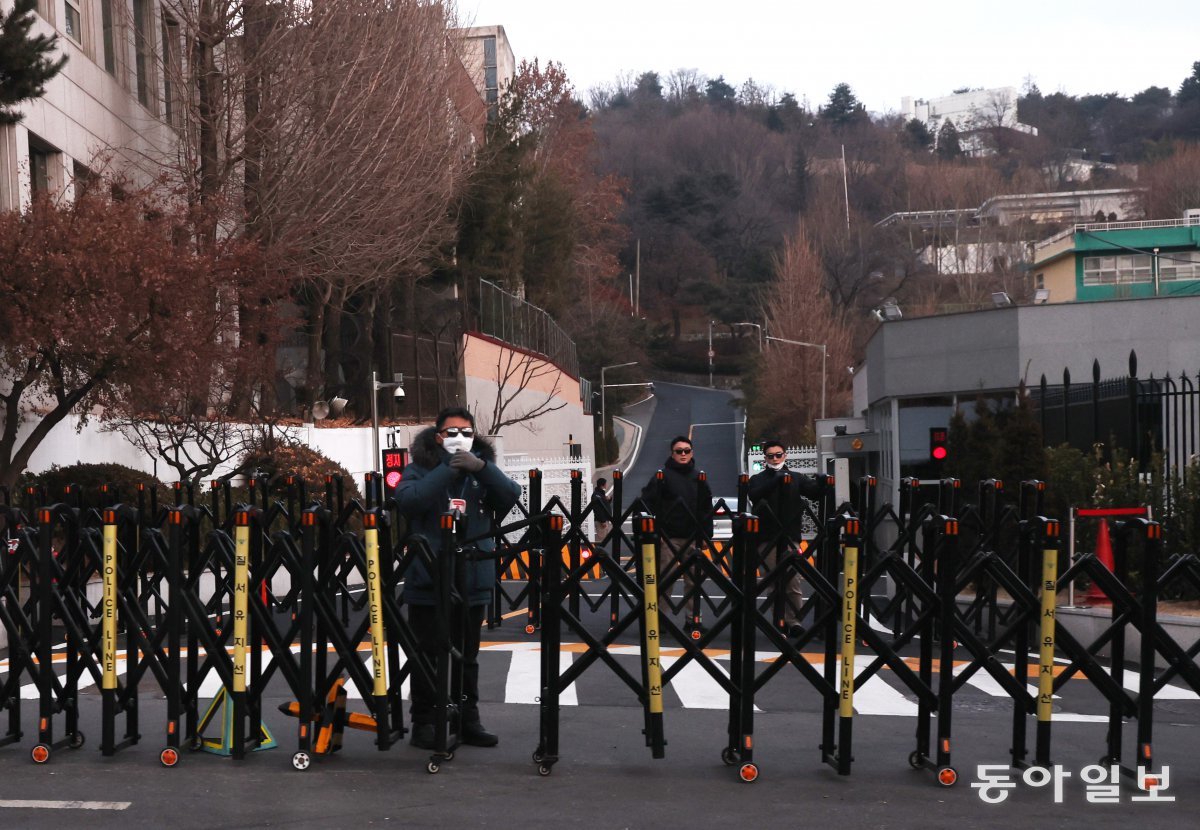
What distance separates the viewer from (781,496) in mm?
13555

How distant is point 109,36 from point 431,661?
80.3ft

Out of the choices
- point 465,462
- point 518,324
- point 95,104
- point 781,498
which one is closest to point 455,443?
point 465,462

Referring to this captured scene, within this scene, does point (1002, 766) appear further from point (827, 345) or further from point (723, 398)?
point (723, 398)

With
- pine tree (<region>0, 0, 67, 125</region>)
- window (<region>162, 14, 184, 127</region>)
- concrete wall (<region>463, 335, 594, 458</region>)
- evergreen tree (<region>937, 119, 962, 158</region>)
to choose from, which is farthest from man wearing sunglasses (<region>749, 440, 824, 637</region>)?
evergreen tree (<region>937, 119, 962, 158</region>)

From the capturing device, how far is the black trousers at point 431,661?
25.9 ft

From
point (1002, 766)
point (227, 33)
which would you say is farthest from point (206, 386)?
point (1002, 766)

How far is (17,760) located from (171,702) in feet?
3.10

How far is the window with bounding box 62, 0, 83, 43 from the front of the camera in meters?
26.4

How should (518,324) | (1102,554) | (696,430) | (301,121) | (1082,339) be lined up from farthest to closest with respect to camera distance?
(696,430) → (518,324) → (301,121) → (1082,339) → (1102,554)

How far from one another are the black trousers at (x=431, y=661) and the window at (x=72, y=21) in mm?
21850

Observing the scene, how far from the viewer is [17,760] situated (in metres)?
7.78

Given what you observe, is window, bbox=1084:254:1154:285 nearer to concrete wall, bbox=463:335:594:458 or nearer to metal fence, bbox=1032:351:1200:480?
concrete wall, bbox=463:335:594:458

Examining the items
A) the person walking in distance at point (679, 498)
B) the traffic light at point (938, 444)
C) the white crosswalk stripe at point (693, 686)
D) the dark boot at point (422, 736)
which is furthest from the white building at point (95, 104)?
the dark boot at point (422, 736)

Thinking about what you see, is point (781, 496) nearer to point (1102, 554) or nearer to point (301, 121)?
point (1102, 554)
